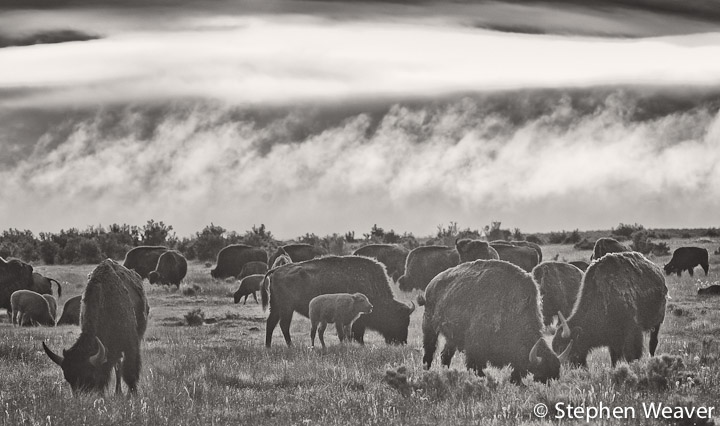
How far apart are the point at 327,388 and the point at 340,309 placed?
5.76 m

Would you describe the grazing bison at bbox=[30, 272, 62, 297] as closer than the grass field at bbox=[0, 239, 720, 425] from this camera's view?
No

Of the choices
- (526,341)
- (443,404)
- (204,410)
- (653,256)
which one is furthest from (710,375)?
(653,256)

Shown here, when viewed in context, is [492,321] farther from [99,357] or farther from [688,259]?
[688,259]

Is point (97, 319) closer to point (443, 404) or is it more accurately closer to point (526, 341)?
point (443, 404)

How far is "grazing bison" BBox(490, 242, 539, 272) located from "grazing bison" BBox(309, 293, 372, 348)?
44.2ft

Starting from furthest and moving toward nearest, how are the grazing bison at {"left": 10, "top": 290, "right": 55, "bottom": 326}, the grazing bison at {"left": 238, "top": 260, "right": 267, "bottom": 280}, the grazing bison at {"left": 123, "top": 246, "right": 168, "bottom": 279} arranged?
1. the grazing bison at {"left": 123, "top": 246, "right": 168, "bottom": 279}
2. the grazing bison at {"left": 238, "top": 260, "right": 267, "bottom": 280}
3. the grazing bison at {"left": 10, "top": 290, "right": 55, "bottom": 326}

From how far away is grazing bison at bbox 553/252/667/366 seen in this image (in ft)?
41.8

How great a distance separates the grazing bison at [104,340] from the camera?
10.1 m

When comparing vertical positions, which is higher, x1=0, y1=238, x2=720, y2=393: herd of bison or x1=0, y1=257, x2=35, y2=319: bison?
x1=0, y1=238, x2=720, y2=393: herd of bison

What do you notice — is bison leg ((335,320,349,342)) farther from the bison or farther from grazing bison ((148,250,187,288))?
grazing bison ((148,250,187,288))

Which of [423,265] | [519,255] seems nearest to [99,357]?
[519,255]

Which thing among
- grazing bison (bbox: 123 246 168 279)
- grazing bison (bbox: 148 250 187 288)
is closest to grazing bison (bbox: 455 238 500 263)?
grazing bison (bbox: 148 250 187 288)

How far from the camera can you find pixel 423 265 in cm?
3158

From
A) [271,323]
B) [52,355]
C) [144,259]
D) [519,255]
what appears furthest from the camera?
[144,259]
